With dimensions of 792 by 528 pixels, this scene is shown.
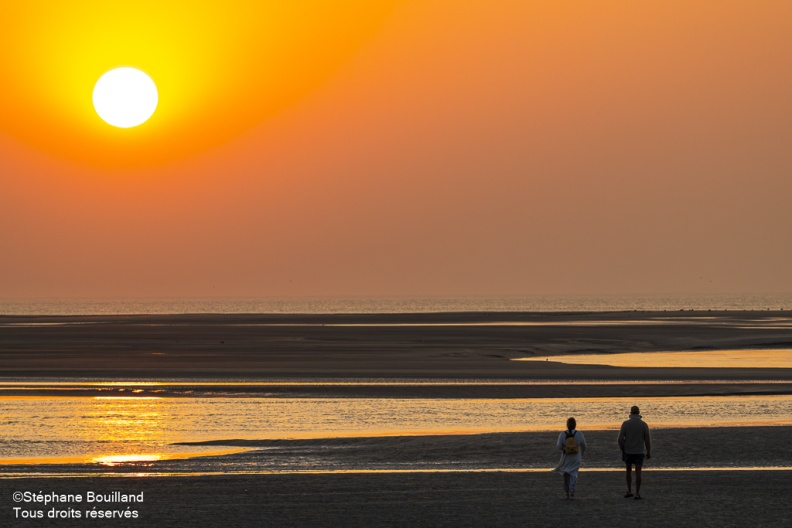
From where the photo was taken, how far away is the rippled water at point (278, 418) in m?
33.2

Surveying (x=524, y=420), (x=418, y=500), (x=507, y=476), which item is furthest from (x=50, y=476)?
(x=524, y=420)

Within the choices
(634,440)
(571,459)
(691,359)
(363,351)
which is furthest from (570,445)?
(363,351)

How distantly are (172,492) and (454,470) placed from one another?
24.3ft

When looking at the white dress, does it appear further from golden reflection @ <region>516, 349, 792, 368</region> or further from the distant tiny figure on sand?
golden reflection @ <region>516, 349, 792, 368</region>

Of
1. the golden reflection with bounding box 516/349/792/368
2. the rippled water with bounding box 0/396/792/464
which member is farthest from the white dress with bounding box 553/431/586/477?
the golden reflection with bounding box 516/349/792/368

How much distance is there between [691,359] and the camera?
2837 inches

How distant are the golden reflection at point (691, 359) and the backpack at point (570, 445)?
43.0 m

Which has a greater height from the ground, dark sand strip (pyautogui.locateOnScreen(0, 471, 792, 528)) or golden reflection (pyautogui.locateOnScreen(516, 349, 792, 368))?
golden reflection (pyautogui.locateOnScreen(516, 349, 792, 368))

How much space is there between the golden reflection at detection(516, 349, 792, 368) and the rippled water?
20047 mm

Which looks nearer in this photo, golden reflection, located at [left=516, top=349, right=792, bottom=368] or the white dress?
the white dress

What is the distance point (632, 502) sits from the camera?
2384 centimetres

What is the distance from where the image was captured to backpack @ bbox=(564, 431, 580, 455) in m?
23.5

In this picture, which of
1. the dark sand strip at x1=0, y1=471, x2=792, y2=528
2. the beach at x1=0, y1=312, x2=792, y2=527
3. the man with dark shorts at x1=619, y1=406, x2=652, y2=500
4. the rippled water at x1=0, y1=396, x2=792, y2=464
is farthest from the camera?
the rippled water at x1=0, y1=396, x2=792, y2=464

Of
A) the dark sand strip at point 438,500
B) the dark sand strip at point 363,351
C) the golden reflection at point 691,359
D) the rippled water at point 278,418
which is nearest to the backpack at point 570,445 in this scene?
the dark sand strip at point 438,500
